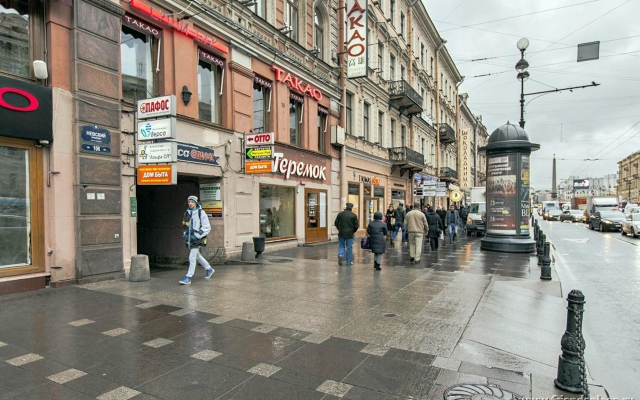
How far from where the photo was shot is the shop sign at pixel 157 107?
8.31m

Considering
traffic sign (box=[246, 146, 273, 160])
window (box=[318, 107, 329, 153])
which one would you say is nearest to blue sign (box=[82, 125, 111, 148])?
traffic sign (box=[246, 146, 273, 160])

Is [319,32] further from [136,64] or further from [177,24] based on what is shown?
[136,64]

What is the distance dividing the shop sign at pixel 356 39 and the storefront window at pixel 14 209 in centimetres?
1334

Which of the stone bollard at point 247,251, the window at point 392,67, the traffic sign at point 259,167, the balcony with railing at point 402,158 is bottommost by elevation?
the stone bollard at point 247,251

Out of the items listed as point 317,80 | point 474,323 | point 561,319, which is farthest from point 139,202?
point 561,319

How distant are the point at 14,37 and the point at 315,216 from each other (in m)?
11.7

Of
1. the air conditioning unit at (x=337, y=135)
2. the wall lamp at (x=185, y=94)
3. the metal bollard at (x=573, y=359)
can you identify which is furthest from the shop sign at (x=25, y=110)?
the air conditioning unit at (x=337, y=135)

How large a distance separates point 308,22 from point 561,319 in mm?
14538

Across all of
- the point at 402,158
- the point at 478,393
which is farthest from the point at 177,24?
the point at 402,158

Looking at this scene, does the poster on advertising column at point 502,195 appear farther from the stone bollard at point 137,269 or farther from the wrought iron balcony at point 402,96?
the stone bollard at point 137,269

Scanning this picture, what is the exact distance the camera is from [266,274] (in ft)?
31.4

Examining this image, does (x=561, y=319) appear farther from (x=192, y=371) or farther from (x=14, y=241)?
(x=14, y=241)

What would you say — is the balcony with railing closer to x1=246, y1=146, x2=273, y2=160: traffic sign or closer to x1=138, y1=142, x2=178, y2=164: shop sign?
x1=246, y1=146, x2=273, y2=160: traffic sign

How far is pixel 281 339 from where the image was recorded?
16.4 ft
